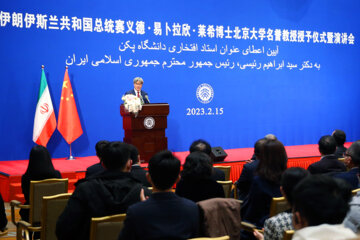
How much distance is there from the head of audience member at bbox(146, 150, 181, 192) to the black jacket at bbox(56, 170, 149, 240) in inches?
15.2

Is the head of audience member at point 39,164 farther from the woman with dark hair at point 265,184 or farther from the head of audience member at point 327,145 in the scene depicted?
the head of audience member at point 327,145

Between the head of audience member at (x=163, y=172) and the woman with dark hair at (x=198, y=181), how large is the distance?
60 centimetres

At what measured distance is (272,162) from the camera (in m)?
3.10

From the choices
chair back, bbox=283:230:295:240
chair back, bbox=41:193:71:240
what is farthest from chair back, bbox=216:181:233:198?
chair back, bbox=283:230:295:240

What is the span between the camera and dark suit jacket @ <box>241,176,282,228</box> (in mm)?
3057

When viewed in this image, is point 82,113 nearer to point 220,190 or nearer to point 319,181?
point 220,190

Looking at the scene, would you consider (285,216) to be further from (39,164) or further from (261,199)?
(39,164)

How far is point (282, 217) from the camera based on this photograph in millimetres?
2391

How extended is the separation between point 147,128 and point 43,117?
1607 millimetres

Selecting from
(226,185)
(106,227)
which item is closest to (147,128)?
(226,185)

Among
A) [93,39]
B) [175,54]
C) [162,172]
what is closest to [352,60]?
[175,54]

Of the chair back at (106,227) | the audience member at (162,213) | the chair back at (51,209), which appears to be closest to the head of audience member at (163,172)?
the audience member at (162,213)

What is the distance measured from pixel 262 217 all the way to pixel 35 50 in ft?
16.9

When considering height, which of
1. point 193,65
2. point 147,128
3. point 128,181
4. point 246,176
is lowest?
point 246,176
